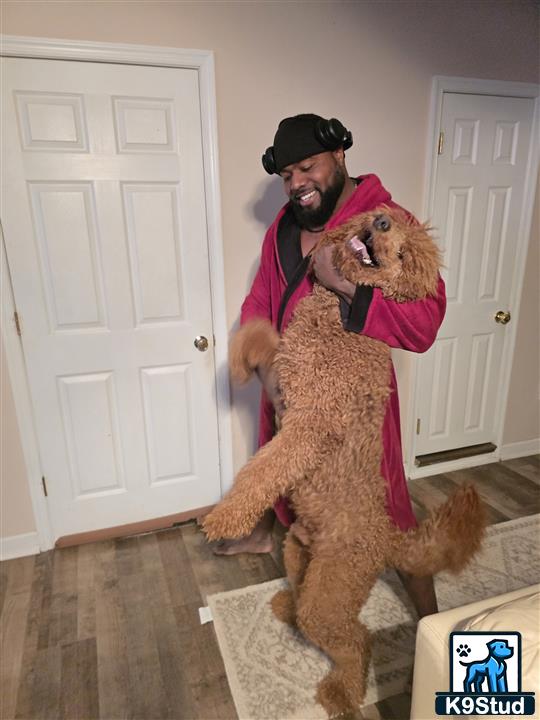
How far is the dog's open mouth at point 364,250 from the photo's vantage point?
36.7 inches

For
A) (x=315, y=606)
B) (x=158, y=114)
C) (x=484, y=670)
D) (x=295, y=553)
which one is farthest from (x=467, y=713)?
(x=158, y=114)

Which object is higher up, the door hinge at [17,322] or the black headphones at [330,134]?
the black headphones at [330,134]

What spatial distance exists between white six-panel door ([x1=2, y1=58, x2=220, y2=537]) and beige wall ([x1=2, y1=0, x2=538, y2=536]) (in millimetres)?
137

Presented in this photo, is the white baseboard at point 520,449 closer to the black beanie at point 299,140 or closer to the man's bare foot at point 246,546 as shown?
the man's bare foot at point 246,546

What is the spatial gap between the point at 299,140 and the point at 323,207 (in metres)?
0.21

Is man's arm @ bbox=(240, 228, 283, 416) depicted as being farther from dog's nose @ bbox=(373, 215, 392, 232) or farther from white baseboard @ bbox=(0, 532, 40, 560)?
white baseboard @ bbox=(0, 532, 40, 560)

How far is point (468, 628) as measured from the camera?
840 mm

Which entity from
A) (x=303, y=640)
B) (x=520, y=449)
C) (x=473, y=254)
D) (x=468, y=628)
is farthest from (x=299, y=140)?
(x=520, y=449)

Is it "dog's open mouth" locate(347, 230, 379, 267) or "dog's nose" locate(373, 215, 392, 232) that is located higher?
"dog's nose" locate(373, 215, 392, 232)

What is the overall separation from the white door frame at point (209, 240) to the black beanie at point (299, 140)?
2.17 feet

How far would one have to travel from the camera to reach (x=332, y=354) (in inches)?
39.4

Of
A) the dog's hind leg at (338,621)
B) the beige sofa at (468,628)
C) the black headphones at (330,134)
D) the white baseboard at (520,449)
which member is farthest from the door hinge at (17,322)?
the white baseboard at (520,449)

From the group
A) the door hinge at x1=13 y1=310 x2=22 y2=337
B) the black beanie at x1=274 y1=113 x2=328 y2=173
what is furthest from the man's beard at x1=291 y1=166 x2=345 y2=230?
the door hinge at x1=13 y1=310 x2=22 y2=337

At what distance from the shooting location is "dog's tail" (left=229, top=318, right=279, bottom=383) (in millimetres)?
1106
